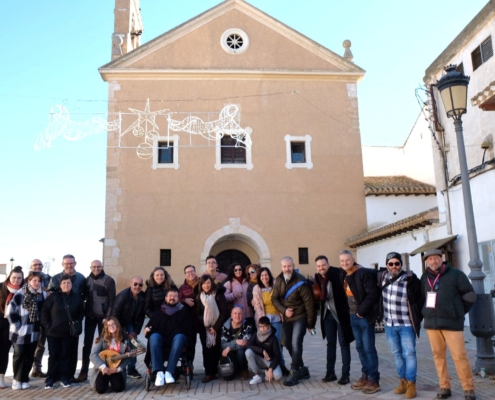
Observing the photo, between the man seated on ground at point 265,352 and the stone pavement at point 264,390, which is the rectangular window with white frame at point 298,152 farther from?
the man seated on ground at point 265,352

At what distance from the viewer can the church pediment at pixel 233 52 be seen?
16484mm

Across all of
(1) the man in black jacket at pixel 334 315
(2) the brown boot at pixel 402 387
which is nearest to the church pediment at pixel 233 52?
(1) the man in black jacket at pixel 334 315

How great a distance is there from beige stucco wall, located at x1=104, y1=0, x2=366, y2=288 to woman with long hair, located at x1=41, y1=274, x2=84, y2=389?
8.87 m

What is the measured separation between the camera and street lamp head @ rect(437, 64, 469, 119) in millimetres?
6387

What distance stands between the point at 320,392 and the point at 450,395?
4.57 feet

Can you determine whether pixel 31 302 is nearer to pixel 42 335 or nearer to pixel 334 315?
pixel 42 335

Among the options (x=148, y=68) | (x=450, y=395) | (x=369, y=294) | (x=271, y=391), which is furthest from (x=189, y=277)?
(x=148, y=68)

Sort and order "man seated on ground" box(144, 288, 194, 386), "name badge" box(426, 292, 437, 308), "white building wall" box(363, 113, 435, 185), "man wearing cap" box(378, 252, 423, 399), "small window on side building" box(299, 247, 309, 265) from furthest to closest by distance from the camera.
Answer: "white building wall" box(363, 113, 435, 185) < "small window on side building" box(299, 247, 309, 265) < "man seated on ground" box(144, 288, 194, 386) < "man wearing cap" box(378, 252, 423, 399) < "name badge" box(426, 292, 437, 308)

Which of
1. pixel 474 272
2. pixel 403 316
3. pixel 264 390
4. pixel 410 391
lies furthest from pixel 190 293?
pixel 474 272

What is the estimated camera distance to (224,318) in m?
6.44

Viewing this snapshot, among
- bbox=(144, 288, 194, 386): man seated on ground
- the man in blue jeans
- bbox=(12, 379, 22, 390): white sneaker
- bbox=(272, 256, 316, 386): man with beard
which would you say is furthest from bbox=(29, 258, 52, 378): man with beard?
the man in blue jeans

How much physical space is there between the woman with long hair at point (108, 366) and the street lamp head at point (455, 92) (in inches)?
205

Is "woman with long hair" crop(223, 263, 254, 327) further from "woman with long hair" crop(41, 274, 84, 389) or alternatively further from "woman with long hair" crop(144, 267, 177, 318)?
"woman with long hair" crop(41, 274, 84, 389)

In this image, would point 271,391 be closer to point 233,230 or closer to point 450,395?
point 450,395
